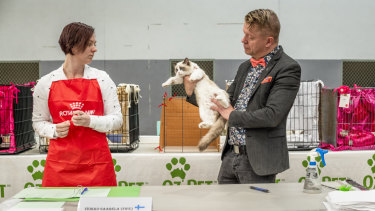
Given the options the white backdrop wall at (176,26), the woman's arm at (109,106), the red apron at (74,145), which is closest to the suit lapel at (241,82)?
the woman's arm at (109,106)

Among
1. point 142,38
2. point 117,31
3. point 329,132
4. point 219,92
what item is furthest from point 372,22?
point 219,92

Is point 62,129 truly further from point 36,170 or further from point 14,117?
point 14,117

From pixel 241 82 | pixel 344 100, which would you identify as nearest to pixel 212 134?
pixel 241 82

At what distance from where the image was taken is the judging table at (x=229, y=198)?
4.88 feet

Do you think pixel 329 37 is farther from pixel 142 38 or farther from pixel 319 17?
pixel 142 38

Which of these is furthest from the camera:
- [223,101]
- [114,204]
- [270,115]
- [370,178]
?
[370,178]

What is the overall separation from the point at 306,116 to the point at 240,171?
1440 mm

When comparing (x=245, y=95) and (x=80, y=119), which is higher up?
(x=245, y=95)

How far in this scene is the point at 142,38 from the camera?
5160 mm

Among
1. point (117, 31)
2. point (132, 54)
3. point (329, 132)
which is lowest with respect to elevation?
point (329, 132)

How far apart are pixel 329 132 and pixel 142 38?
3.09 metres

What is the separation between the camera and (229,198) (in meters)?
1.60

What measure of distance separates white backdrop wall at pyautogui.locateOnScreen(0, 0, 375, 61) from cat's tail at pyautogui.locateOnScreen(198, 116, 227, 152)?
10.6 feet

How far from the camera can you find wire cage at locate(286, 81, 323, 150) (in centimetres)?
307
